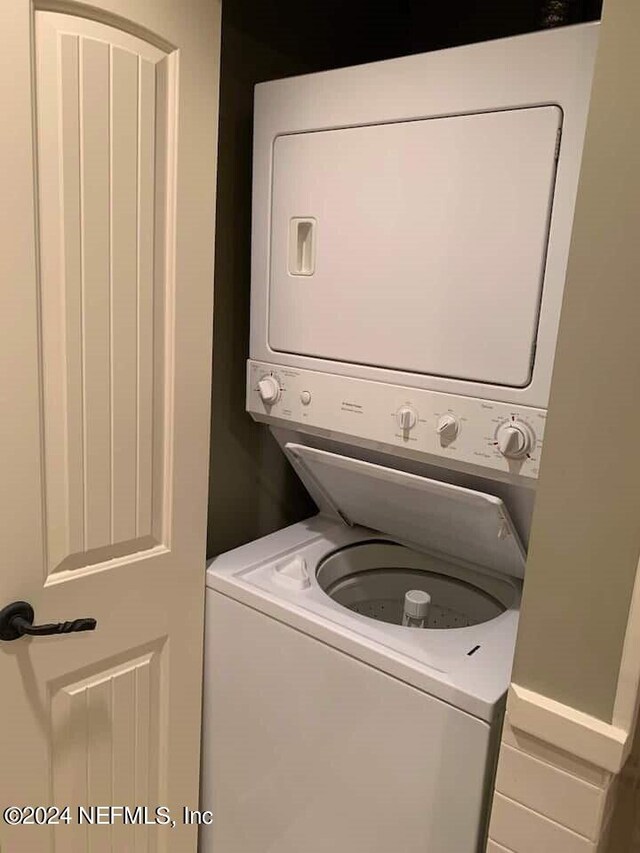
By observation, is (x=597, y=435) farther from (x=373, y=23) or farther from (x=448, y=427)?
(x=373, y=23)

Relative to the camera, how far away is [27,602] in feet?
4.25

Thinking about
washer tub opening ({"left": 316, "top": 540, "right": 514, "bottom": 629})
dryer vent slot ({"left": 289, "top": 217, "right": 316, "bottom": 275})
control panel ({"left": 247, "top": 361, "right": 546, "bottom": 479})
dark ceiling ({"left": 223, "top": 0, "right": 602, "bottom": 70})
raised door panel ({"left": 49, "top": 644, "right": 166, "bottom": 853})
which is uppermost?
dark ceiling ({"left": 223, "top": 0, "right": 602, "bottom": 70})

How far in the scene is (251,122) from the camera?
1.67 meters

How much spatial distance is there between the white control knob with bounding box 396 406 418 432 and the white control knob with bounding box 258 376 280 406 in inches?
13.1

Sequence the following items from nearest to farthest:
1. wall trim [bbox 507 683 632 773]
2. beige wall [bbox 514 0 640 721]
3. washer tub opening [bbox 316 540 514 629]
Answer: beige wall [bbox 514 0 640 721]
wall trim [bbox 507 683 632 773]
washer tub opening [bbox 316 540 514 629]

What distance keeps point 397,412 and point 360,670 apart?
1.66 feet

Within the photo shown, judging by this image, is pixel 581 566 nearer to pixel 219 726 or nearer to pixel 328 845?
pixel 328 845

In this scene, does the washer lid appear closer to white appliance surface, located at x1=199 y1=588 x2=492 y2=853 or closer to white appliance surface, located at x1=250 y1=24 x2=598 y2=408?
white appliance surface, located at x1=250 y1=24 x2=598 y2=408

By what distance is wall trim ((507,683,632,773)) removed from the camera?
101 cm

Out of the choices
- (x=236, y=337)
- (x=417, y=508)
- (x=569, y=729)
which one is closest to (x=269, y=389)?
(x=236, y=337)

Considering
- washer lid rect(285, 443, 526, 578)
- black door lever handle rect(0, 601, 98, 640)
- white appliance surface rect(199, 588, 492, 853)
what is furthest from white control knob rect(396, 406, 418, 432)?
black door lever handle rect(0, 601, 98, 640)

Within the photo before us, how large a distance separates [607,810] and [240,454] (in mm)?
A: 1102

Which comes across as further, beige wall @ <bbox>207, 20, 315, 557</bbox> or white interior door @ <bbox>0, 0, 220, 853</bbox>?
beige wall @ <bbox>207, 20, 315, 557</bbox>

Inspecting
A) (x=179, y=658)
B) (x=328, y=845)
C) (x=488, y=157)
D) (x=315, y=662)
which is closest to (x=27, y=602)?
(x=179, y=658)
